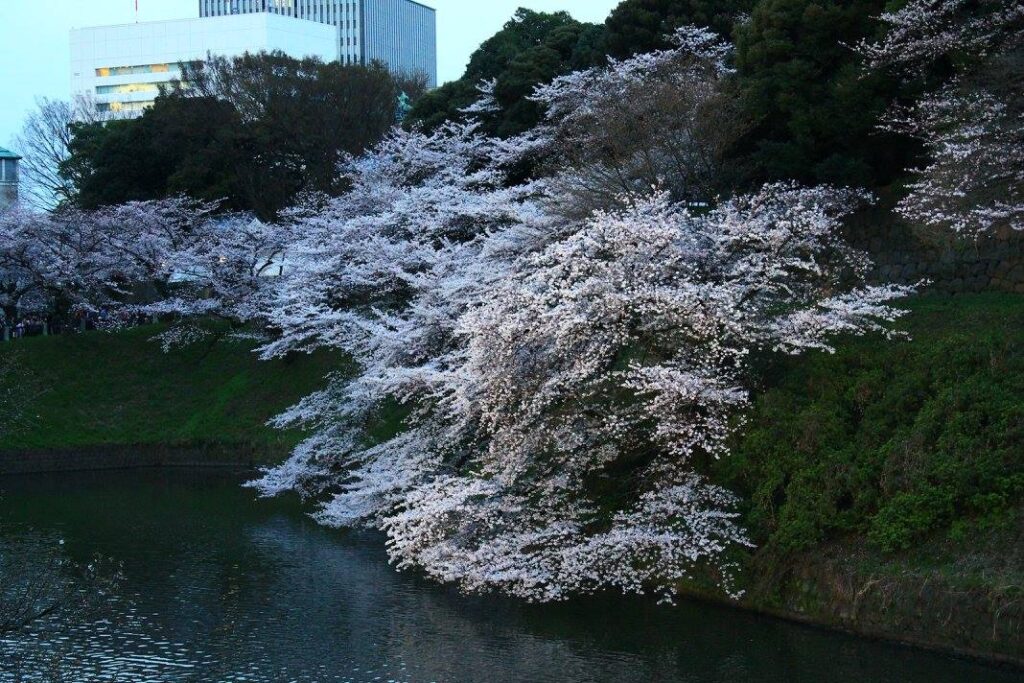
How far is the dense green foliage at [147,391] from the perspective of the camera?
2986cm

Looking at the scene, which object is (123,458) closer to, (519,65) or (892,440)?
(519,65)

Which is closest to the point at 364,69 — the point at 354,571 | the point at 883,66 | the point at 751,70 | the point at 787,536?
the point at 751,70

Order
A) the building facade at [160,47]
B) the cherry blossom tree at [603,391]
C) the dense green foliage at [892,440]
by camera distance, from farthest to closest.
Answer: the building facade at [160,47] → the cherry blossom tree at [603,391] → the dense green foliage at [892,440]

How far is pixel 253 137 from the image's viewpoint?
35.9 m

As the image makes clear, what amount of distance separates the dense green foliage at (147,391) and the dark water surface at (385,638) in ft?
37.4

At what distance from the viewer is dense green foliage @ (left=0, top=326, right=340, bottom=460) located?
98.0ft

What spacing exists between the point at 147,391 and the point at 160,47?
6184 centimetres

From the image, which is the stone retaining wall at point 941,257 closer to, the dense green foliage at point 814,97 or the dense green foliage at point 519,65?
the dense green foliage at point 814,97

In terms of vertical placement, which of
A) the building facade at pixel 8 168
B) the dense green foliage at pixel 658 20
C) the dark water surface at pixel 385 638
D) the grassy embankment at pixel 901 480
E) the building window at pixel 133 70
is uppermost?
the building window at pixel 133 70

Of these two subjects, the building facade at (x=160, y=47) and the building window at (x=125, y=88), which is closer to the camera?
the building facade at (x=160, y=47)

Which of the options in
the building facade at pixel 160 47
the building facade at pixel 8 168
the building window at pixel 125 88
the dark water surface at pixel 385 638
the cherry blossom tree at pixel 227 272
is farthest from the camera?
the building window at pixel 125 88

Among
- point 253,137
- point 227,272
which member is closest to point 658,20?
point 227,272

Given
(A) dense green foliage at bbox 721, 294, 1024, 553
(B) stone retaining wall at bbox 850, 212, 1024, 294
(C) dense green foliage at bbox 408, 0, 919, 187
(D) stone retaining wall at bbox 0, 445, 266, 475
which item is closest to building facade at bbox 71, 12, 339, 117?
(D) stone retaining wall at bbox 0, 445, 266, 475

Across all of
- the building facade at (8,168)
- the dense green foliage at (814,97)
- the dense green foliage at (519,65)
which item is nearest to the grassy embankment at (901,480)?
the dense green foliage at (814,97)
